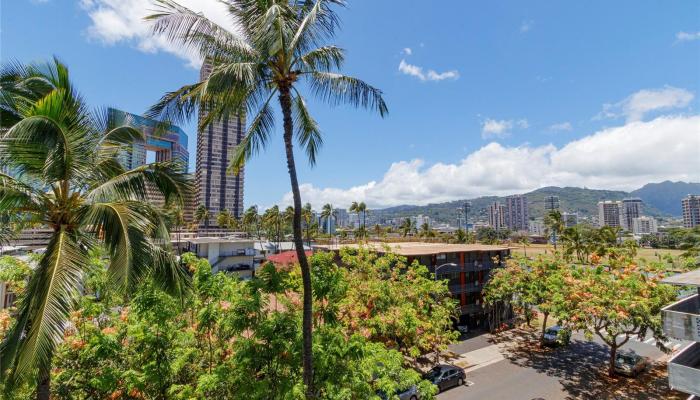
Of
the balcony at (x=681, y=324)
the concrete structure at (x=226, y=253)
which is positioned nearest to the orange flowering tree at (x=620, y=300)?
the balcony at (x=681, y=324)

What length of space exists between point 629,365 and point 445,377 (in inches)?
494

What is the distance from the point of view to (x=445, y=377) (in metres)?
18.3

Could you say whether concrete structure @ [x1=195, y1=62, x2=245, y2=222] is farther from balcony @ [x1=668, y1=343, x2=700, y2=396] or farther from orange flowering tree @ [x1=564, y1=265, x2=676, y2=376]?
balcony @ [x1=668, y1=343, x2=700, y2=396]

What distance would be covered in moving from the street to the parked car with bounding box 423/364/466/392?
39 centimetres

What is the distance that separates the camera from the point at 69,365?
27.7 feet

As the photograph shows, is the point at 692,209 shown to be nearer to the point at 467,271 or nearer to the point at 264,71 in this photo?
the point at 467,271

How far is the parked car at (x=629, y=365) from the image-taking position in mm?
20172

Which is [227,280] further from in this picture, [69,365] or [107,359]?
[69,365]

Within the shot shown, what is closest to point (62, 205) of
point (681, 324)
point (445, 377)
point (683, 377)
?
point (681, 324)

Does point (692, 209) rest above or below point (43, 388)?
above

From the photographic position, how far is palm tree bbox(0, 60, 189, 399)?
16.0 feet

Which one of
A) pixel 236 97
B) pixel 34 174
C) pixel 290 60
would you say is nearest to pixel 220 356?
pixel 34 174

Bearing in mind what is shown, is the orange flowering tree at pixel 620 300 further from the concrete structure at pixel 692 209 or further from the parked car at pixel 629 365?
the concrete structure at pixel 692 209

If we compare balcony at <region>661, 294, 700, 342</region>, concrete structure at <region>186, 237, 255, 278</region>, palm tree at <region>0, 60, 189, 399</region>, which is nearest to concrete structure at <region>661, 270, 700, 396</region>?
balcony at <region>661, 294, 700, 342</region>
